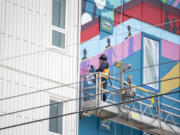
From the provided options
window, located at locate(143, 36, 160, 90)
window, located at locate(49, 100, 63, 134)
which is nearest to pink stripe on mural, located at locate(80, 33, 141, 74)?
window, located at locate(143, 36, 160, 90)

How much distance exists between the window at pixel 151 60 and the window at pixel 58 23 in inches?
175

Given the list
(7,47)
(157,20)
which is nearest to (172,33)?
(157,20)

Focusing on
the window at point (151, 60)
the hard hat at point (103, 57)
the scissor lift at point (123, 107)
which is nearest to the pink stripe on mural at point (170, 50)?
the window at point (151, 60)

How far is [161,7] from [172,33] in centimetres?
114

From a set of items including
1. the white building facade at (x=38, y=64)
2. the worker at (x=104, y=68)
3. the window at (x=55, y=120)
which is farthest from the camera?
the worker at (x=104, y=68)

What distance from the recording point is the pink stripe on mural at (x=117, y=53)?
81.5 ft

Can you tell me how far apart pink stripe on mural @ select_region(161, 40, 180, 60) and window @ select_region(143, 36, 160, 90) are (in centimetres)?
31

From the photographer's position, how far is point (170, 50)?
28656 mm

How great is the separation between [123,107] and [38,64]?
10.9 ft

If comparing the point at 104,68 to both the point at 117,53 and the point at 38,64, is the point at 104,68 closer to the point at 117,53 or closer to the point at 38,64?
the point at 117,53

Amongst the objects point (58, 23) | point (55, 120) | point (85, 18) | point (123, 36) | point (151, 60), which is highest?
point (85, 18)

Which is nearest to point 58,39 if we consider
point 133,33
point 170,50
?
point 133,33

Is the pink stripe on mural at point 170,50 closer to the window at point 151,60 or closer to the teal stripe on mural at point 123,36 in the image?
the teal stripe on mural at point 123,36

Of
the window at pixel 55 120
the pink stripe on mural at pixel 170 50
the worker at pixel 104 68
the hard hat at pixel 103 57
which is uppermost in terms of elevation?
the pink stripe on mural at pixel 170 50
